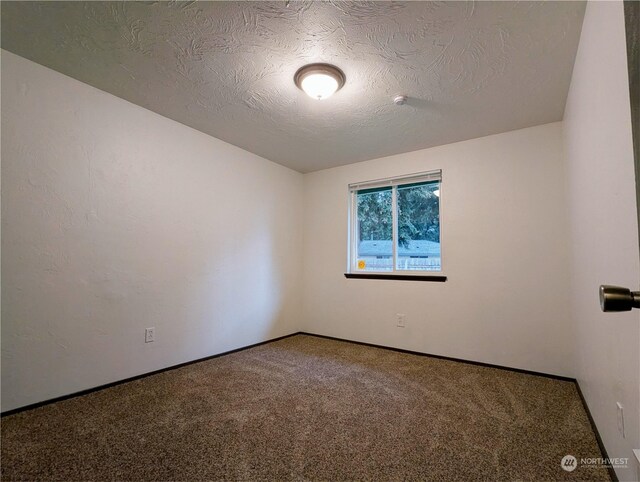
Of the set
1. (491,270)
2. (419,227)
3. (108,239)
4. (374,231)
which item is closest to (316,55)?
(108,239)

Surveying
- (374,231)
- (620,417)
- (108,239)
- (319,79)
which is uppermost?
(319,79)

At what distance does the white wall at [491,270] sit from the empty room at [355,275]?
0.07 feet

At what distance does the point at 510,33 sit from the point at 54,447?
327 cm

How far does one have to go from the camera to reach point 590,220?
5.50 feet

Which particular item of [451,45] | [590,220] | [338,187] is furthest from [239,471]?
[338,187]

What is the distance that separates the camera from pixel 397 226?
11.7ft

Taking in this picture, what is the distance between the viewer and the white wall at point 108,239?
74.2 inches

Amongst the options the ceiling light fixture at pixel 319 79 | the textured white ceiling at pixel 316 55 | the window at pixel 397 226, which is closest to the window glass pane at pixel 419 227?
the window at pixel 397 226

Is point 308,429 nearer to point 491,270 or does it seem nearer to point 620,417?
point 620,417

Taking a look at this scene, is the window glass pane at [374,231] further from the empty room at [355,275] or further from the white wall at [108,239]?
the white wall at [108,239]

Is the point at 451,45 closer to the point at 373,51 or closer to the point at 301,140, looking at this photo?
the point at 373,51

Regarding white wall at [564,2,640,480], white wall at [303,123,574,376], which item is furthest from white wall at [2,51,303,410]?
white wall at [564,2,640,480]

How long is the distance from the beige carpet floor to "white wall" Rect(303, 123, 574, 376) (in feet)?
1.23

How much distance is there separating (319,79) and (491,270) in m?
2.30
